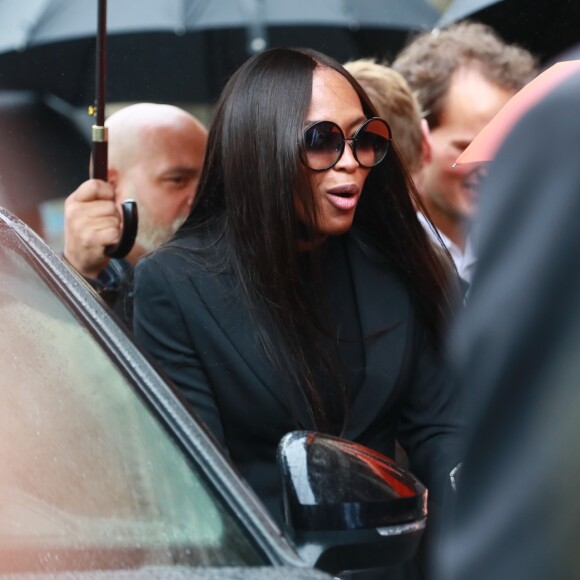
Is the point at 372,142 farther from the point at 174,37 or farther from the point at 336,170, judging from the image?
the point at 174,37

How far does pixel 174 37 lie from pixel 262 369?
3.64m

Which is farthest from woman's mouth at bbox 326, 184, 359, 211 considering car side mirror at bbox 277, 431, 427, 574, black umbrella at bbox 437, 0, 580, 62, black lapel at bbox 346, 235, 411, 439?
black umbrella at bbox 437, 0, 580, 62

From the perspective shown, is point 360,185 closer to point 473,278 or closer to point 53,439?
point 53,439

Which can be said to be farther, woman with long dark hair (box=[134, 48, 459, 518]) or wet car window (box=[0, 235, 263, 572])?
woman with long dark hair (box=[134, 48, 459, 518])

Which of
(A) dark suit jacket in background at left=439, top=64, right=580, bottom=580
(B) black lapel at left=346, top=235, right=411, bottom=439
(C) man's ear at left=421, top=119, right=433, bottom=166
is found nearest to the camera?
(A) dark suit jacket in background at left=439, top=64, right=580, bottom=580

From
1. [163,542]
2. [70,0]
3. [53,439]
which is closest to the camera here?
[163,542]

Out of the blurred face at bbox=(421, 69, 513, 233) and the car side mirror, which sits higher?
the car side mirror

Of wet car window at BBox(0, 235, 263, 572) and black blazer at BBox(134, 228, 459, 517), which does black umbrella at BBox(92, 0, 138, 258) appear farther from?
wet car window at BBox(0, 235, 263, 572)

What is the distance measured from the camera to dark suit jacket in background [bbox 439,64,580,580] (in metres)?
1.12

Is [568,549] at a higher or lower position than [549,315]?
lower

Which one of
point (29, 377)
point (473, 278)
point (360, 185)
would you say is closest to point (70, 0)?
point (360, 185)

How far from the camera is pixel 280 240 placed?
117 inches

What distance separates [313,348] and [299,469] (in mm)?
1030

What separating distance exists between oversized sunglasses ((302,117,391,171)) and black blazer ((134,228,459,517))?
25cm
